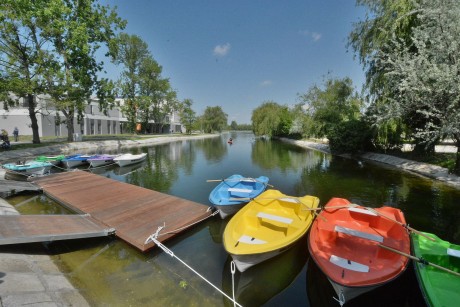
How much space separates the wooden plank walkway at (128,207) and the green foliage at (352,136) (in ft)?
68.9

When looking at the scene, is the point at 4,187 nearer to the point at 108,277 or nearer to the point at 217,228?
the point at 108,277

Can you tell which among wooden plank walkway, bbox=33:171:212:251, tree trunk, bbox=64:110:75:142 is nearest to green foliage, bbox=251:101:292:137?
tree trunk, bbox=64:110:75:142

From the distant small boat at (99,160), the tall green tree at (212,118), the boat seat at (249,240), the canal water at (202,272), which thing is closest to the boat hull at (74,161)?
the distant small boat at (99,160)

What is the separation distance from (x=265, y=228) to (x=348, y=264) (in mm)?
2457

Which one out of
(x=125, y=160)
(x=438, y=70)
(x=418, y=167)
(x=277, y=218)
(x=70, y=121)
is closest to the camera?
(x=277, y=218)

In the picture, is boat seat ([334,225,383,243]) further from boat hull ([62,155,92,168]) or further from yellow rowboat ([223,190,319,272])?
boat hull ([62,155,92,168])

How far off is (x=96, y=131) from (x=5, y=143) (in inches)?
1111

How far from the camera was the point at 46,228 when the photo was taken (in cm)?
579

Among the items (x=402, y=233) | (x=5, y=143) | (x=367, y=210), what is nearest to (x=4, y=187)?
(x=367, y=210)

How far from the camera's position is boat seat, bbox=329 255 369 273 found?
4.28m

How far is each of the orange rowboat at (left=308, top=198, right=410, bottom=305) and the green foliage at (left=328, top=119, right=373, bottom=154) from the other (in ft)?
63.4

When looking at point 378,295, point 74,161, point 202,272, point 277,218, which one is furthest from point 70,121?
point 378,295

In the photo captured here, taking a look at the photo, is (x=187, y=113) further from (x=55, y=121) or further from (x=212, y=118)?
(x=55, y=121)

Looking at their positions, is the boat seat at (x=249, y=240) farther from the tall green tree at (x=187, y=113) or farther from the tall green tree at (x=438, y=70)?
the tall green tree at (x=187, y=113)
